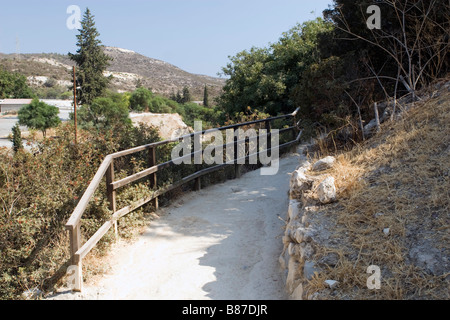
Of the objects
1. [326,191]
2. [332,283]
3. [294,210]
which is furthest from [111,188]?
[332,283]

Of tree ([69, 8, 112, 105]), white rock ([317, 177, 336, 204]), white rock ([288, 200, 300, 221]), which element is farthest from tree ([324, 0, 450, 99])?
tree ([69, 8, 112, 105])

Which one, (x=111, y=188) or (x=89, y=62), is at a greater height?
(x=89, y=62)

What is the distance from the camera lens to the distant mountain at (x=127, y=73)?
68000 mm

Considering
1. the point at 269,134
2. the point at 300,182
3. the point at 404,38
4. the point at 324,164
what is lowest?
the point at 300,182

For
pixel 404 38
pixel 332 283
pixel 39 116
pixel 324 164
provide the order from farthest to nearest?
1. pixel 39 116
2. pixel 404 38
3. pixel 324 164
4. pixel 332 283

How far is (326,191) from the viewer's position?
4391 mm

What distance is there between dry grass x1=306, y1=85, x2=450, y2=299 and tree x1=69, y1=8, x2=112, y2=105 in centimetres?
3554

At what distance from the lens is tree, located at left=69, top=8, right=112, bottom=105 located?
122 feet

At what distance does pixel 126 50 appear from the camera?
88875 millimetres

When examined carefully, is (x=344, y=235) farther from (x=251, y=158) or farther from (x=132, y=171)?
(x=251, y=158)

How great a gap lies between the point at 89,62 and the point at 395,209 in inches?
1507

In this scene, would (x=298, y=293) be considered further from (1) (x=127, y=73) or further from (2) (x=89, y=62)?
(1) (x=127, y=73)
